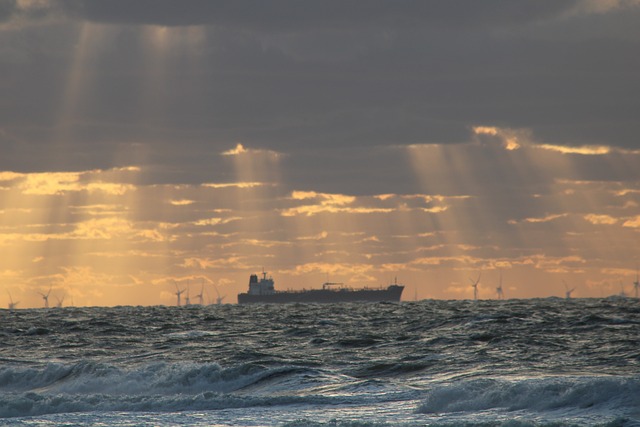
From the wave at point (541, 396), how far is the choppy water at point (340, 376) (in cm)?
7

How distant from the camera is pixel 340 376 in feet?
185

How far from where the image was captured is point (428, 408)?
44.8m

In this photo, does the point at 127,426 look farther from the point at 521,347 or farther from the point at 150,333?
the point at 150,333

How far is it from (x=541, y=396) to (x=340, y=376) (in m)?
14.4

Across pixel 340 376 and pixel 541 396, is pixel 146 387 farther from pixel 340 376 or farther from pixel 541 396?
pixel 541 396

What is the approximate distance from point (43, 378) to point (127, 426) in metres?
20.1

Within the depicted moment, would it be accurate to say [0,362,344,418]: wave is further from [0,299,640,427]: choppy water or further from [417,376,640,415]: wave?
[417,376,640,415]: wave

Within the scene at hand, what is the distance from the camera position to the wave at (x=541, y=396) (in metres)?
43.2

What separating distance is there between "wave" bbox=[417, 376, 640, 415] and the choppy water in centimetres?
7

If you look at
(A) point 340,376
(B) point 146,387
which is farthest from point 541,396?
(B) point 146,387

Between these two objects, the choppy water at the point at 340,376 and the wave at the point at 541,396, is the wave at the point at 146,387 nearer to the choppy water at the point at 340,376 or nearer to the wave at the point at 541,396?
the choppy water at the point at 340,376

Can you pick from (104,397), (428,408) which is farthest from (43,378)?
(428,408)

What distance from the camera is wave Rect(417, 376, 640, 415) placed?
43.2 meters

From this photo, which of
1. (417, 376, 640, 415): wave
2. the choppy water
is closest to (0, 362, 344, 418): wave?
the choppy water
